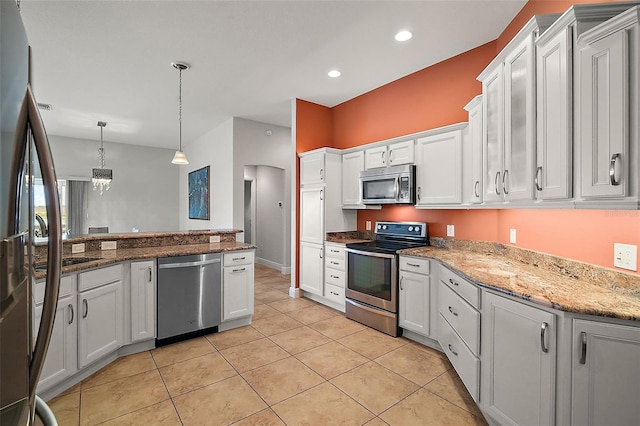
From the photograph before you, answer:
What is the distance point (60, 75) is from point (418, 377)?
5.24m

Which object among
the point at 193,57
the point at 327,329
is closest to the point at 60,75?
the point at 193,57

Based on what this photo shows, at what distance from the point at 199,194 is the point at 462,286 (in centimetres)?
604

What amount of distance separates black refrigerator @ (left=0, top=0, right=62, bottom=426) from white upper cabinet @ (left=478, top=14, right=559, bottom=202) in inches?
88.7

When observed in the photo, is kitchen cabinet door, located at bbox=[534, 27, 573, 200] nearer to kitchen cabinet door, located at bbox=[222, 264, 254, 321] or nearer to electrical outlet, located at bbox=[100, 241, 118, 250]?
kitchen cabinet door, located at bbox=[222, 264, 254, 321]

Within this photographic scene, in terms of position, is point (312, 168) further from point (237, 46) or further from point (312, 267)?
point (237, 46)

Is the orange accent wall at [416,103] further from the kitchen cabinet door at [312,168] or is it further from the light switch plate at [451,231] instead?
the light switch plate at [451,231]

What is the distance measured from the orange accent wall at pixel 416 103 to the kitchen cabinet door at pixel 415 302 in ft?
5.87

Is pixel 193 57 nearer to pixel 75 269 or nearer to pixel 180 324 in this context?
pixel 75 269

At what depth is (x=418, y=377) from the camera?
7.97ft

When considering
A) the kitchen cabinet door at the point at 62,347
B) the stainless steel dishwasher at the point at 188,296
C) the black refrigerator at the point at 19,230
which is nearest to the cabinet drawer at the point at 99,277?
the kitchen cabinet door at the point at 62,347

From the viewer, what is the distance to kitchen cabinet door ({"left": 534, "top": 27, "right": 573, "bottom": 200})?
157 centimetres

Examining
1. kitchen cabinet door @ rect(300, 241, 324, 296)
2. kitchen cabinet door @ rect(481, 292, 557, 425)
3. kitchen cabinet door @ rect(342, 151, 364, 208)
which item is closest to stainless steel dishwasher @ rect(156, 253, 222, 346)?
kitchen cabinet door @ rect(300, 241, 324, 296)

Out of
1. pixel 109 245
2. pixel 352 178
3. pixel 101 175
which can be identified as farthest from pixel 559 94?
pixel 101 175

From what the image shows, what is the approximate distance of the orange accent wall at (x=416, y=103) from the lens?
10.5ft
